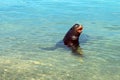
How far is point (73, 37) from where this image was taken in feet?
39.6

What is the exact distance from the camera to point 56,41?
12641 mm

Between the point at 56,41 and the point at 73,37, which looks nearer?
the point at 73,37

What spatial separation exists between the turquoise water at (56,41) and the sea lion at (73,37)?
26 centimetres

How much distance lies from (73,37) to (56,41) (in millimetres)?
837

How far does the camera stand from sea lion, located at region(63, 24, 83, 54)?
39.2ft

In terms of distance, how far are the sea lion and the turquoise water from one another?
0.26m

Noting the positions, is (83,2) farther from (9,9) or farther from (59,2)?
(9,9)

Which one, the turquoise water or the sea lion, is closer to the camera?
the turquoise water

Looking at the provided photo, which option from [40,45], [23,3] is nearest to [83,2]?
[23,3]

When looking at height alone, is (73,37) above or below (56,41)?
above

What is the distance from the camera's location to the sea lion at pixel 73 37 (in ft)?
39.2

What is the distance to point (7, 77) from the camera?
28.8 feet

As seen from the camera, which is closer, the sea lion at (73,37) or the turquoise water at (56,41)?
the turquoise water at (56,41)

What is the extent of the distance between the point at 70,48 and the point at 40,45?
1.06 metres
